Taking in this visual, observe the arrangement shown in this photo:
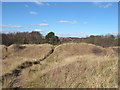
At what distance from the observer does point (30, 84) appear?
547 cm

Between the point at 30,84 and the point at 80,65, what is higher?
the point at 80,65

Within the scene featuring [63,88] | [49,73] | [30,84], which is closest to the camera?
[63,88]

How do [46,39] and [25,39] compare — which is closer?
[25,39]

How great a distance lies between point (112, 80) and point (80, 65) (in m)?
1.60

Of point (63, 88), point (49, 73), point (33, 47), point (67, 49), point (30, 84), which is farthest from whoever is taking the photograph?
point (33, 47)

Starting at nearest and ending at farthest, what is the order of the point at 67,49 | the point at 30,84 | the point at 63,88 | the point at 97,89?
the point at 97,89 → the point at 63,88 → the point at 30,84 → the point at 67,49

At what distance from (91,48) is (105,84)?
16.1 meters

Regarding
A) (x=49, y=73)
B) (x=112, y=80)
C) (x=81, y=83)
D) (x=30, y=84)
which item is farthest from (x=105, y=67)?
(x=30, y=84)

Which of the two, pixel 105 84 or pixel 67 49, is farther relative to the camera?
pixel 67 49

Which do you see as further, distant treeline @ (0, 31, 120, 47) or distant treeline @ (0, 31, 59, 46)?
distant treeline @ (0, 31, 59, 46)

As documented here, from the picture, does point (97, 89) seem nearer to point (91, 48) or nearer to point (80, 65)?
point (80, 65)

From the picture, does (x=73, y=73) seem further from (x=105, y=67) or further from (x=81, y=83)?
(x=105, y=67)

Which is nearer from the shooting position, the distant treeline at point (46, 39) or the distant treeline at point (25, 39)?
the distant treeline at point (46, 39)

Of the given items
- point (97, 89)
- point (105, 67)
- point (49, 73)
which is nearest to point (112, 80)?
point (97, 89)
